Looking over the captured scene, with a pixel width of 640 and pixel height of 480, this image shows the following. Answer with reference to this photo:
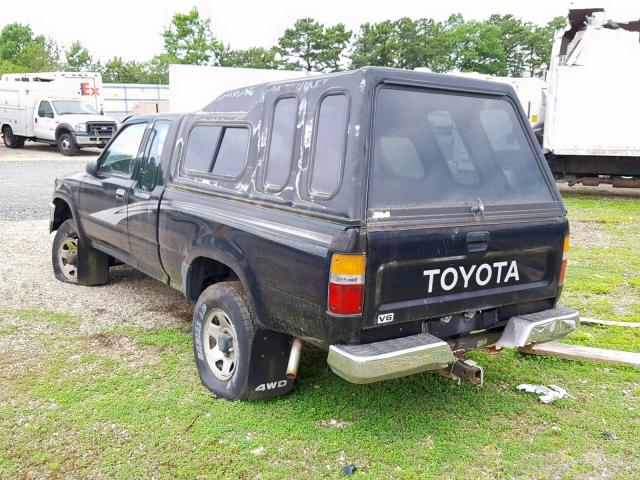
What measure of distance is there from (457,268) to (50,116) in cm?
2058

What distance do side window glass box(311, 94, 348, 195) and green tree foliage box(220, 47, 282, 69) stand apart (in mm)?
55440

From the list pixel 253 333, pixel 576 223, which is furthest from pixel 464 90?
pixel 576 223

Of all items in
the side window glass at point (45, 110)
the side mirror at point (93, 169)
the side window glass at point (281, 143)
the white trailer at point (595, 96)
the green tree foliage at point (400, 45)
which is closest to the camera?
the side window glass at point (281, 143)

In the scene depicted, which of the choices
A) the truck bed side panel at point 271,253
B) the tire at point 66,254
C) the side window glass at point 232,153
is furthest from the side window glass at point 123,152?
the side window glass at point 232,153

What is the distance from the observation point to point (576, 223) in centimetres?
982

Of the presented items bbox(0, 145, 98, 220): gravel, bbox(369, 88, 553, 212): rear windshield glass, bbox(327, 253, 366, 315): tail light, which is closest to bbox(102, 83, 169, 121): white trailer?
bbox(0, 145, 98, 220): gravel

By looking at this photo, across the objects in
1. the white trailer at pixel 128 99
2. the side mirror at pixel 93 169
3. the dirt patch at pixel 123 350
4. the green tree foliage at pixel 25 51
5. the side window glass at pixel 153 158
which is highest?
the green tree foliage at pixel 25 51

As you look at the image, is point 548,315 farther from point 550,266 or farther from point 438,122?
point 438,122

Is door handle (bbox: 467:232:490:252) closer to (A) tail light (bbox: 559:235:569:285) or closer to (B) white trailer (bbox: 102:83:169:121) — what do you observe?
(A) tail light (bbox: 559:235:569:285)

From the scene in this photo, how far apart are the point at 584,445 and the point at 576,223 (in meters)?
7.22

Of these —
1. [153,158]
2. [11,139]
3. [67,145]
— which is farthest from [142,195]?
[11,139]

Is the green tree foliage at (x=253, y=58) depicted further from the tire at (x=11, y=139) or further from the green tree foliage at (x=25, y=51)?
the tire at (x=11, y=139)

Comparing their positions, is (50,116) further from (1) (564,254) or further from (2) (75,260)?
(1) (564,254)

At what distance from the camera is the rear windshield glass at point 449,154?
3.09m
